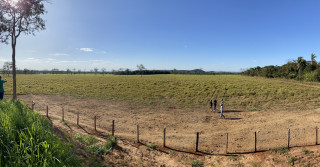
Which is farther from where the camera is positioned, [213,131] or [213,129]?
[213,129]

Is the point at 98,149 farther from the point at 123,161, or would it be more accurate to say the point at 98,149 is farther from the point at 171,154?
the point at 171,154

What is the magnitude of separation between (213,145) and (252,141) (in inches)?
116

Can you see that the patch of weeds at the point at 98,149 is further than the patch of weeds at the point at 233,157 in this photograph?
No

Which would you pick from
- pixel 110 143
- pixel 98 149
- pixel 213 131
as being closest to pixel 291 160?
pixel 213 131

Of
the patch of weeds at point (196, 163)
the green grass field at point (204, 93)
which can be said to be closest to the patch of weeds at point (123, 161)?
the patch of weeds at point (196, 163)

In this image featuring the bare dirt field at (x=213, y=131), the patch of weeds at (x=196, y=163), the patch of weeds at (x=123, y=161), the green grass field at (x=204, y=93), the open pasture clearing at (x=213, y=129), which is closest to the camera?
the patch of weeds at (x=123, y=161)

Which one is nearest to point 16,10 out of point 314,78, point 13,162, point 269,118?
point 13,162

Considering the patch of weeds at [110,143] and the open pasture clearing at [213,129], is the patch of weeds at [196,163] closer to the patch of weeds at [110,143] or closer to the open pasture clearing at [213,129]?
the open pasture clearing at [213,129]

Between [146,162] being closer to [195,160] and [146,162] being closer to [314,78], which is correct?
[195,160]

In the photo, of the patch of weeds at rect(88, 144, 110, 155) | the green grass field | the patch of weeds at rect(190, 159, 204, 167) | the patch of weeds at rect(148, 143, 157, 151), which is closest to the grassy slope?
the patch of weeds at rect(88, 144, 110, 155)

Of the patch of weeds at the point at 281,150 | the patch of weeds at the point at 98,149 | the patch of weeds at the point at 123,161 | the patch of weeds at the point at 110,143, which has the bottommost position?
the patch of weeds at the point at 281,150

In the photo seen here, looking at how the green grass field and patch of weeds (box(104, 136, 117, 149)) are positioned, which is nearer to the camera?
patch of weeds (box(104, 136, 117, 149))

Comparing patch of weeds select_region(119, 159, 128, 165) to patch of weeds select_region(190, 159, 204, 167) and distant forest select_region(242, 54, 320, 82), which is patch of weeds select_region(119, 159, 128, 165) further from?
distant forest select_region(242, 54, 320, 82)

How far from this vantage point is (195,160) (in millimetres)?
8398
